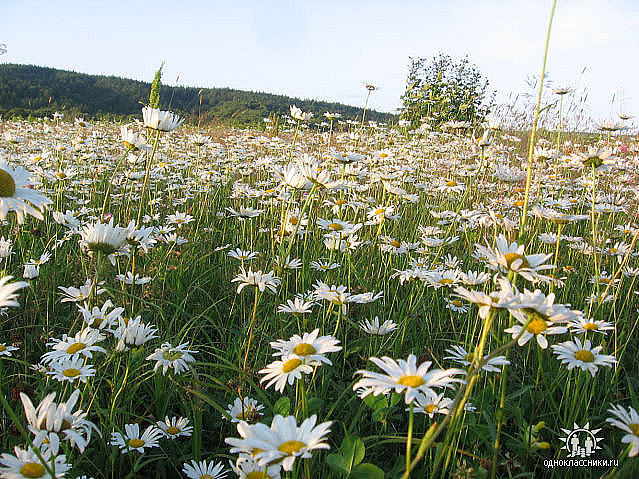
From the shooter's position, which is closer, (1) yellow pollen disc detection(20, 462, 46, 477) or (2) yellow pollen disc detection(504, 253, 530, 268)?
(1) yellow pollen disc detection(20, 462, 46, 477)

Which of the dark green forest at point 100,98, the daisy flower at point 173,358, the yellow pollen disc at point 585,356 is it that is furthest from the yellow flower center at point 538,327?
the dark green forest at point 100,98

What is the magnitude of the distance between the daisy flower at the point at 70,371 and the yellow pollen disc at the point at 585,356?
1.41m

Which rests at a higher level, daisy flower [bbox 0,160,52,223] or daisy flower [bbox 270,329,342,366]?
daisy flower [bbox 0,160,52,223]

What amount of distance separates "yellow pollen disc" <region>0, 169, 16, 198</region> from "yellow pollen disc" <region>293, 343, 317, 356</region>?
0.81m

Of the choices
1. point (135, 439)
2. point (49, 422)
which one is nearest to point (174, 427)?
point (135, 439)

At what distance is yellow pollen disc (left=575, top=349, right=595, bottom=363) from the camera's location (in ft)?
4.01

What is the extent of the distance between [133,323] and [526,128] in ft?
24.5

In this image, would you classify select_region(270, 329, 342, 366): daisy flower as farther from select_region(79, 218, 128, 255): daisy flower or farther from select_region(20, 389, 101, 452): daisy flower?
select_region(79, 218, 128, 255): daisy flower

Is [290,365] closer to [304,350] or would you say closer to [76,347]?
[304,350]

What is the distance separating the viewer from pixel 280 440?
0.76 meters

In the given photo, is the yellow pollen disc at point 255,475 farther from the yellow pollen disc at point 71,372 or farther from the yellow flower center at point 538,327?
the yellow flower center at point 538,327

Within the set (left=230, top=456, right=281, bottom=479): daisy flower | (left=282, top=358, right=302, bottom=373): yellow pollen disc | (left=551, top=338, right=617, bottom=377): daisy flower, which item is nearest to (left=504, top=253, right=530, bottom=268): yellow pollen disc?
(left=551, top=338, right=617, bottom=377): daisy flower

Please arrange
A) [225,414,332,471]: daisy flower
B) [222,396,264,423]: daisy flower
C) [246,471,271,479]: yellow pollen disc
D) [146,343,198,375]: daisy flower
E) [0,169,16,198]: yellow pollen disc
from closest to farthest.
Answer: [225,414,332,471]: daisy flower → [246,471,271,479]: yellow pollen disc → [0,169,16,198]: yellow pollen disc → [222,396,264,423]: daisy flower → [146,343,198,375]: daisy flower

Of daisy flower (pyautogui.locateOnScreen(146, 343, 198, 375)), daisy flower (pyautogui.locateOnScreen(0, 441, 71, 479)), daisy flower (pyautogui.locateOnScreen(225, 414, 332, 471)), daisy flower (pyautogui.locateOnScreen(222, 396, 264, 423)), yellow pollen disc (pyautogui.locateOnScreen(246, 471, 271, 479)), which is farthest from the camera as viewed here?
daisy flower (pyautogui.locateOnScreen(146, 343, 198, 375))
